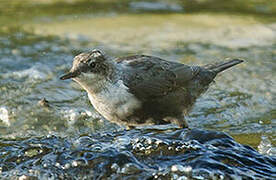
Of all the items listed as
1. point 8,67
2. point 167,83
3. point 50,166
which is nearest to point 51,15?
point 8,67

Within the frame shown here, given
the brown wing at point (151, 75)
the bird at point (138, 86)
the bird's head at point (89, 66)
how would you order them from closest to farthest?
1. the bird's head at point (89, 66)
2. the bird at point (138, 86)
3. the brown wing at point (151, 75)

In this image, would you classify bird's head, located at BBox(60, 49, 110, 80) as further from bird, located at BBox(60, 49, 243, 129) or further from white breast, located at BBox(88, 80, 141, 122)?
white breast, located at BBox(88, 80, 141, 122)

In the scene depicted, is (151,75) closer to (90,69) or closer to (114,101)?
(114,101)

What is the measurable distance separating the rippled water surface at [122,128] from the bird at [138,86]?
260mm

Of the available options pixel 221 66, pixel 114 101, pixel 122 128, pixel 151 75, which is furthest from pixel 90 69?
pixel 221 66

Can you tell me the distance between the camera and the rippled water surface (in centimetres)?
459

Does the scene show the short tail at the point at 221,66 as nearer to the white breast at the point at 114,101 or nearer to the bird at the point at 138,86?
the bird at the point at 138,86

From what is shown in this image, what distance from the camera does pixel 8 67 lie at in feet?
27.3

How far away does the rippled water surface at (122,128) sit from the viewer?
15.0ft

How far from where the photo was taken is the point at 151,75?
598cm

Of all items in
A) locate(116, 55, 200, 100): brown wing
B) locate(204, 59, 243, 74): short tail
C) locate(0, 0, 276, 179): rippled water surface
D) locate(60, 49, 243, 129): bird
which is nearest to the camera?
locate(0, 0, 276, 179): rippled water surface

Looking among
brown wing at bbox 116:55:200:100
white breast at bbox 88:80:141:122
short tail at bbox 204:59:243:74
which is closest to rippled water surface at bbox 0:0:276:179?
white breast at bbox 88:80:141:122

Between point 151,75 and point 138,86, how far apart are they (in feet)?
0.90

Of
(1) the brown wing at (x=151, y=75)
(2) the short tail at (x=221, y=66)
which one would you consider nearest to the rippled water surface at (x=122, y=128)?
(1) the brown wing at (x=151, y=75)
